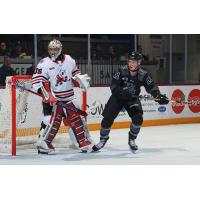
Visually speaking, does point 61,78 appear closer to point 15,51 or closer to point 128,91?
point 128,91

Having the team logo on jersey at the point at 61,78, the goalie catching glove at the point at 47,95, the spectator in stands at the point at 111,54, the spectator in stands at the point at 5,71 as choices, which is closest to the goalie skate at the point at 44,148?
the goalie catching glove at the point at 47,95

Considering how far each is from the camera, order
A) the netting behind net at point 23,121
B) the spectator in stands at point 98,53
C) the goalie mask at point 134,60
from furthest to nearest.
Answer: the spectator in stands at point 98,53, the netting behind net at point 23,121, the goalie mask at point 134,60

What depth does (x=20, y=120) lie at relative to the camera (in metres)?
7.11

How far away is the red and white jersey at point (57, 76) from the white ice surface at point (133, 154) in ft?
2.31

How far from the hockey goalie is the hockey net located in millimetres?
321

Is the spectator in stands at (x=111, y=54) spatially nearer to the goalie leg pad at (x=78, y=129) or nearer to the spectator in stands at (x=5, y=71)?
the spectator in stands at (x=5, y=71)

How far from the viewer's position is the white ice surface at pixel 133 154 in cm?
620

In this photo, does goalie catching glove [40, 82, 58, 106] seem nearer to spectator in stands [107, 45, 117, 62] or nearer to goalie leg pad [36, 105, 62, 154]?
goalie leg pad [36, 105, 62, 154]

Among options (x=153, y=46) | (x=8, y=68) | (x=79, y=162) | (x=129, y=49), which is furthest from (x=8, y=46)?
(x=79, y=162)

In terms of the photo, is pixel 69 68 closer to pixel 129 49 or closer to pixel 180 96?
pixel 180 96

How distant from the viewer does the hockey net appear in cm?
668

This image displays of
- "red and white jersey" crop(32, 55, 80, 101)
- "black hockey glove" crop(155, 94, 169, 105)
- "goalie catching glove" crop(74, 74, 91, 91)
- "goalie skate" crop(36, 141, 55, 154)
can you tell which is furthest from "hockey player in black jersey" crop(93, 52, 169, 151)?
"goalie skate" crop(36, 141, 55, 154)

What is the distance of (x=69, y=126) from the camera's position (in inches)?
269

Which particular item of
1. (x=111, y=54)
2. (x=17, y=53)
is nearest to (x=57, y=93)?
(x=17, y=53)
